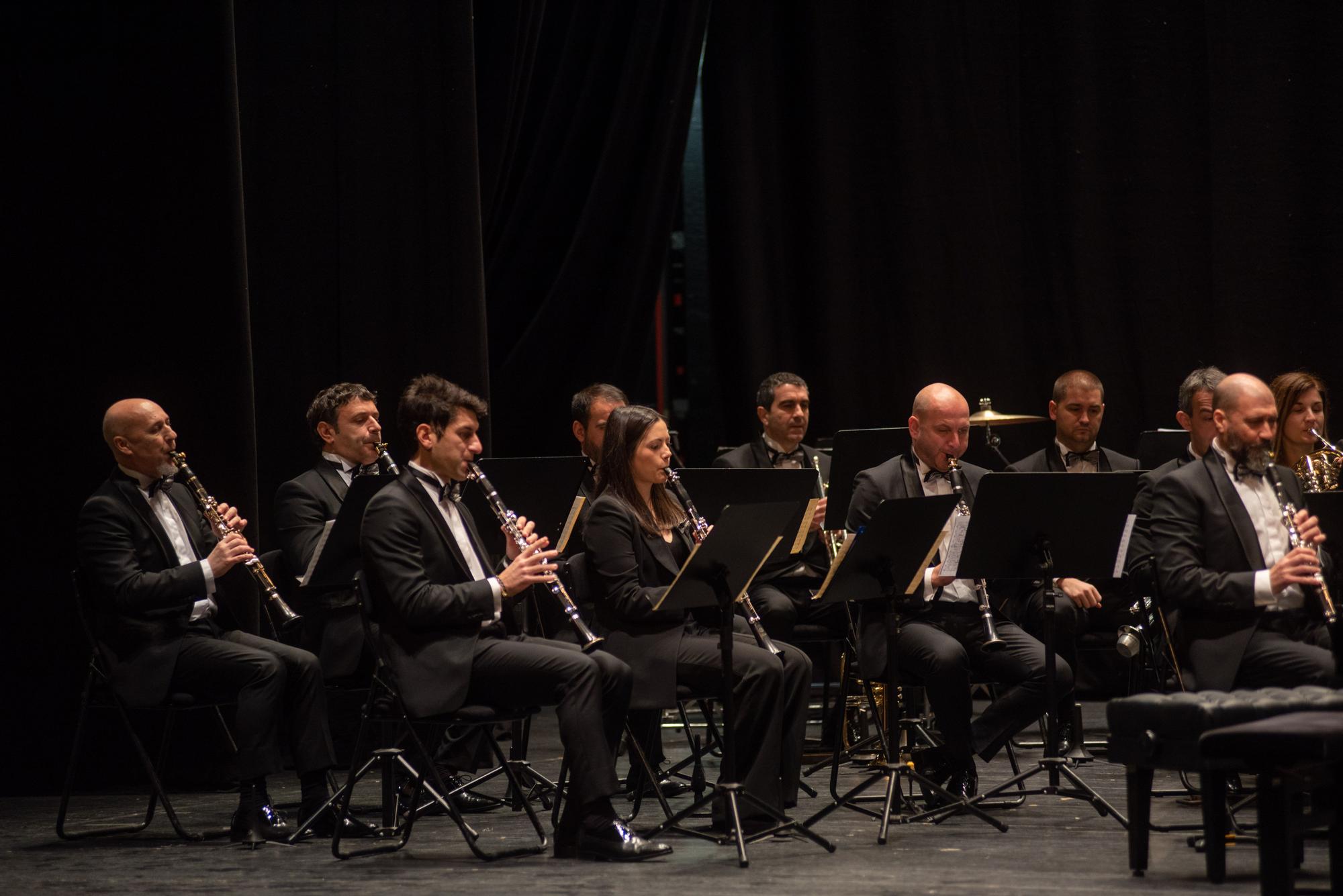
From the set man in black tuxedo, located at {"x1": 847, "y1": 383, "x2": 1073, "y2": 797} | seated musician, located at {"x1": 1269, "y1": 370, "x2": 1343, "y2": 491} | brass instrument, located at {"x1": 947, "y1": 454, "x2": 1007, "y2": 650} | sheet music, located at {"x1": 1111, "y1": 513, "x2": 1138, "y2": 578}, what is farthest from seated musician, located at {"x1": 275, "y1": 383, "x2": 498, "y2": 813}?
seated musician, located at {"x1": 1269, "y1": 370, "x2": 1343, "y2": 491}

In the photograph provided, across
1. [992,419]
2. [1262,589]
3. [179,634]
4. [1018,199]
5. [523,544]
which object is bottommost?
[179,634]

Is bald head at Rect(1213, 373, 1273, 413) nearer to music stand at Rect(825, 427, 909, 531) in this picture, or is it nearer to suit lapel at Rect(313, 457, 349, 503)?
music stand at Rect(825, 427, 909, 531)

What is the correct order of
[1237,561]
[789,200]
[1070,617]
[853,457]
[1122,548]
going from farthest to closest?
[789,200] < [853,457] < [1070,617] < [1237,561] < [1122,548]

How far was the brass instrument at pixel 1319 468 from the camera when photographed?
615cm

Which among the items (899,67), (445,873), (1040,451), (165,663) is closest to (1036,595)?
(1040,451)

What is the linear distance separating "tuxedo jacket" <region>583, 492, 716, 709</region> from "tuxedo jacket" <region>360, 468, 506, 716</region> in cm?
40

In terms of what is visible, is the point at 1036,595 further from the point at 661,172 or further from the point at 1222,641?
the point at 661,172

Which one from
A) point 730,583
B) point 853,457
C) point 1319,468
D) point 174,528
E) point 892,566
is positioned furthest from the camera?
point 1319,468

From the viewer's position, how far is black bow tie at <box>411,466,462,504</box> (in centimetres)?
509

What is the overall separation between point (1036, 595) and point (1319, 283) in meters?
3.24

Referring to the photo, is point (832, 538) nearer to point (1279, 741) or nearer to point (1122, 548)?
point (1122, 548)

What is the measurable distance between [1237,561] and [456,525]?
2526mm

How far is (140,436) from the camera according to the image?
18.1 ft

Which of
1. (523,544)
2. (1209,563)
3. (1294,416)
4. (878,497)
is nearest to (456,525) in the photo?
(523,544)
